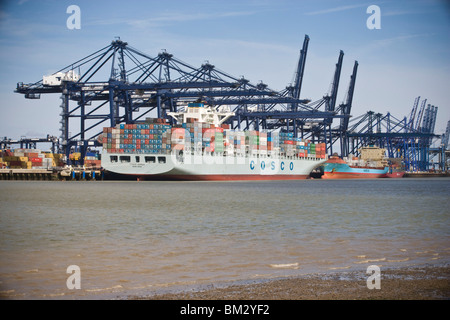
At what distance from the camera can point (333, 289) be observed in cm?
842

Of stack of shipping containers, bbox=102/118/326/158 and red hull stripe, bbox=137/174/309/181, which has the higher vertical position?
stack of shipping containers, bbox=102/118/326/158

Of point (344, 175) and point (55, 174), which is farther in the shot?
point (344, 175)

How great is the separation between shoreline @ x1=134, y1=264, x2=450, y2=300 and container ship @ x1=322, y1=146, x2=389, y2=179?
10657cm

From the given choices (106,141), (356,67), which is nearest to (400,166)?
(356,67)

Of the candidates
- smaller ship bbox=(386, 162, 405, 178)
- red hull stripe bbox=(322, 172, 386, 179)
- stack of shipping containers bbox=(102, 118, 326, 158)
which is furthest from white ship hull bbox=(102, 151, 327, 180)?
smaller ship bbox=(386, 162, 405, 178)

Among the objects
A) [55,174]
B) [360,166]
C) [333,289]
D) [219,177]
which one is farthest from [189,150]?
[360,166]

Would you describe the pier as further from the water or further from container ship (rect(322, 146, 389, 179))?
the water

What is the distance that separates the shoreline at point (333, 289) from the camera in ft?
25.7

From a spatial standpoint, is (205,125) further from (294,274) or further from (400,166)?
(400,166)

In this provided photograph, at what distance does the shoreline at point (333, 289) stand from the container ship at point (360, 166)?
350 ft

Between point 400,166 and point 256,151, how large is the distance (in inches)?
3058

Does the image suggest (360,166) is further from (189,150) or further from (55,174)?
(55,174)

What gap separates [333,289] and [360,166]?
12144 centimetres

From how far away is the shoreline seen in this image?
7.83 metres
